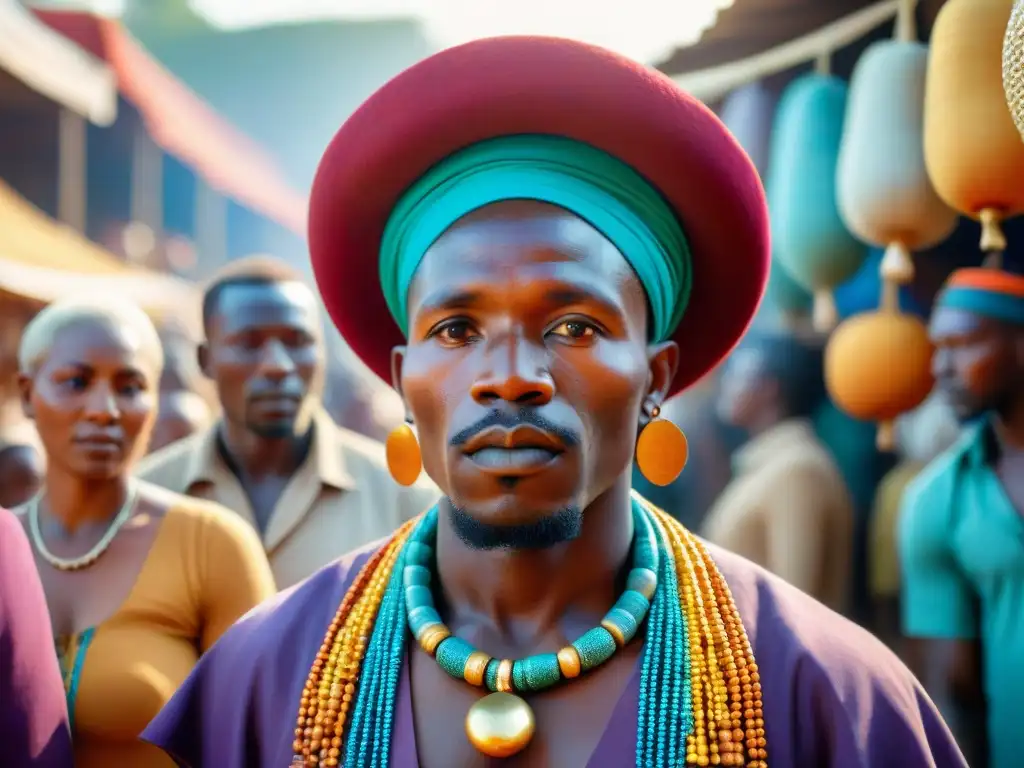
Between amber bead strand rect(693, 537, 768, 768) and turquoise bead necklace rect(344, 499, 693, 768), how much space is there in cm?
8

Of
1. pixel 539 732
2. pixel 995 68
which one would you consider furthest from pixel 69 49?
pixel 539 732

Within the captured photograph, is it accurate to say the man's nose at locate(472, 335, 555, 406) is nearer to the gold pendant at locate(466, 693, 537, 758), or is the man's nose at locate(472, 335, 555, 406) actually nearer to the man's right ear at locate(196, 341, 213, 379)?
→ the gold pendant at locate(466, 693, 537, 758)

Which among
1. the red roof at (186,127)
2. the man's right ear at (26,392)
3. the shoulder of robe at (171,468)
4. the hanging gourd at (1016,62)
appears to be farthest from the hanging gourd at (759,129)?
the red roof at (186,127)

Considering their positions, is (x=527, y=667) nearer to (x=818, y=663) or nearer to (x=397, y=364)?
(x=818, y=663)

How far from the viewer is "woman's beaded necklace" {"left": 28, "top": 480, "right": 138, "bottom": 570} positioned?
2.72 metres

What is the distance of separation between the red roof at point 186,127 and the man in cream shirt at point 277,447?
5.94m

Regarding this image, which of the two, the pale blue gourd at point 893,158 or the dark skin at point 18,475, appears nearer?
the pale blue gourd at point 893,158

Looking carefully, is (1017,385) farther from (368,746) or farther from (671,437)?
(368,746)

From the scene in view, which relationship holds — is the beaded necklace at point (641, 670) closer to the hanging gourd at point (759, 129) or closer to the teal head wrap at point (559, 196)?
the teal head wrap at point (559, 196)

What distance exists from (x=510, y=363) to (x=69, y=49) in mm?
7772

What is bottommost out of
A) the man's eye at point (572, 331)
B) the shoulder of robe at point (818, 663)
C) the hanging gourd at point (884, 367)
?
the shoulder of robe at point (818, 663)

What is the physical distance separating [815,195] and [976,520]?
1.19 m

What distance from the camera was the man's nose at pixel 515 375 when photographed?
1738mm

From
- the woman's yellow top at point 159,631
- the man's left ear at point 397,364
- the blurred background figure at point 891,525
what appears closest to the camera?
the man's left ear at point 397,364
